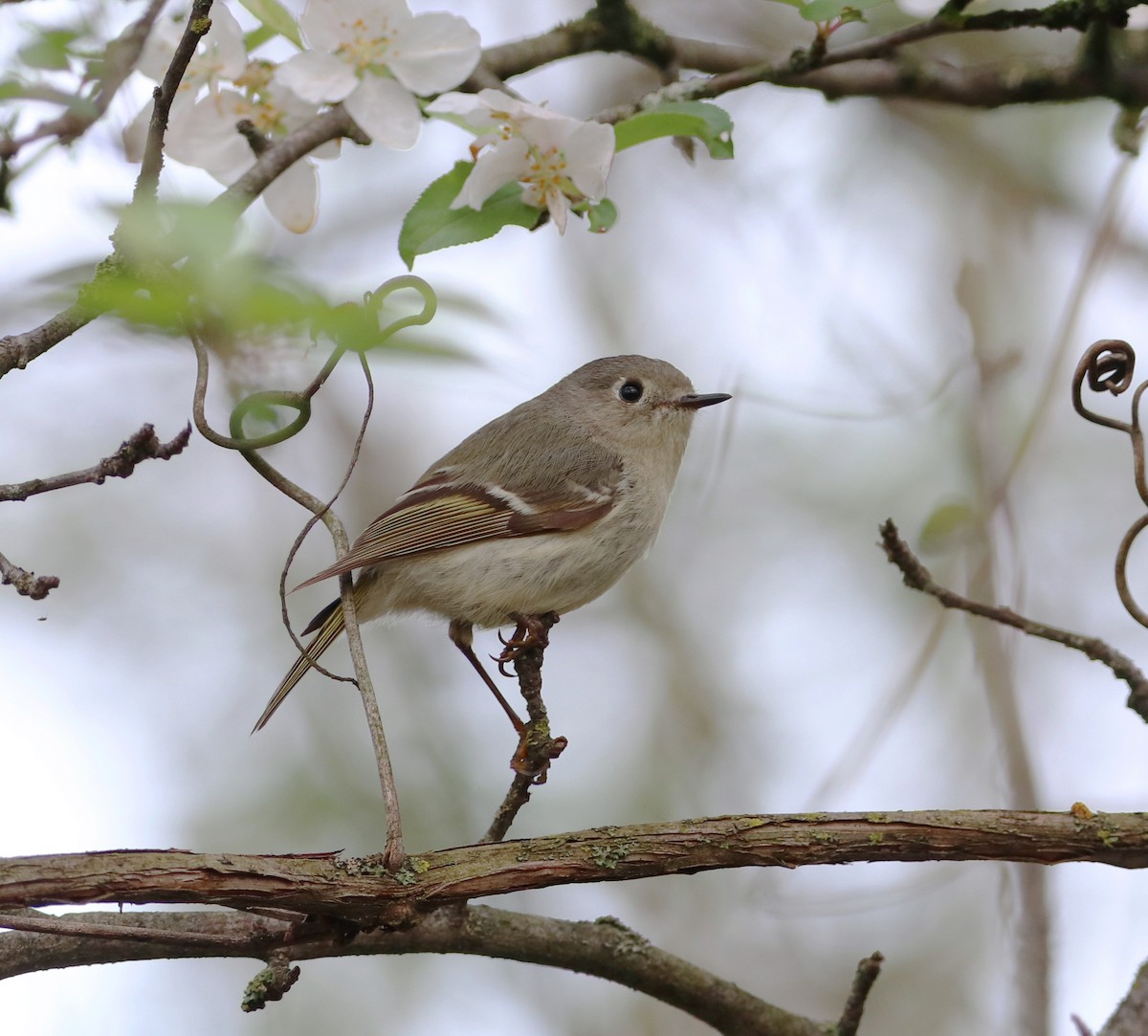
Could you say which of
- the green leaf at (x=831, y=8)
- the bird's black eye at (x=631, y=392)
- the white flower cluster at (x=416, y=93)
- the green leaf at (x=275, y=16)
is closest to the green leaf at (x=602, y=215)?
the white flower cluster at (x=416, y=93)

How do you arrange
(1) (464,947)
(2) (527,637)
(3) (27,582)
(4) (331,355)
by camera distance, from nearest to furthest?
1. (4) (331,355)
2. (3) (27,582)
3. (1) (464,947)
4. (2) (527,637)

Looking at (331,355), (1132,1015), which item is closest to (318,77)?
(331,355)

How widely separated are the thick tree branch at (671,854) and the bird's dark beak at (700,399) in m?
1.56

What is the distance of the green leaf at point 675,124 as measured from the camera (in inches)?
61.9

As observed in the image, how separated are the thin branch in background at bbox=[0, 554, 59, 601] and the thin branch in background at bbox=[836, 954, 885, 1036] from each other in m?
1.07

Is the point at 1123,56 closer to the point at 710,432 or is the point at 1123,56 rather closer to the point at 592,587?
the point at 592,587

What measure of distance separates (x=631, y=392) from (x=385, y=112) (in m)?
1.51

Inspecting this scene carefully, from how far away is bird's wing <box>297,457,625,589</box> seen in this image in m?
2.54

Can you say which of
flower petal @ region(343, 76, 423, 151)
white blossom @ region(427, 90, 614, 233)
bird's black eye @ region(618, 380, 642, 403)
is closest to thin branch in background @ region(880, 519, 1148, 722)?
white blossom @ region(427, 90, 614, 233)

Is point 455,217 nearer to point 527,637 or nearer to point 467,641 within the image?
point 527,637

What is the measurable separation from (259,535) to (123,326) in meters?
3.54

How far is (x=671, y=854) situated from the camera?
142 centimetres

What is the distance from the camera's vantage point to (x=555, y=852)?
140cm

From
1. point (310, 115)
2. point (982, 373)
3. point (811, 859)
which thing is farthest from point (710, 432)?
point (811, 859)
